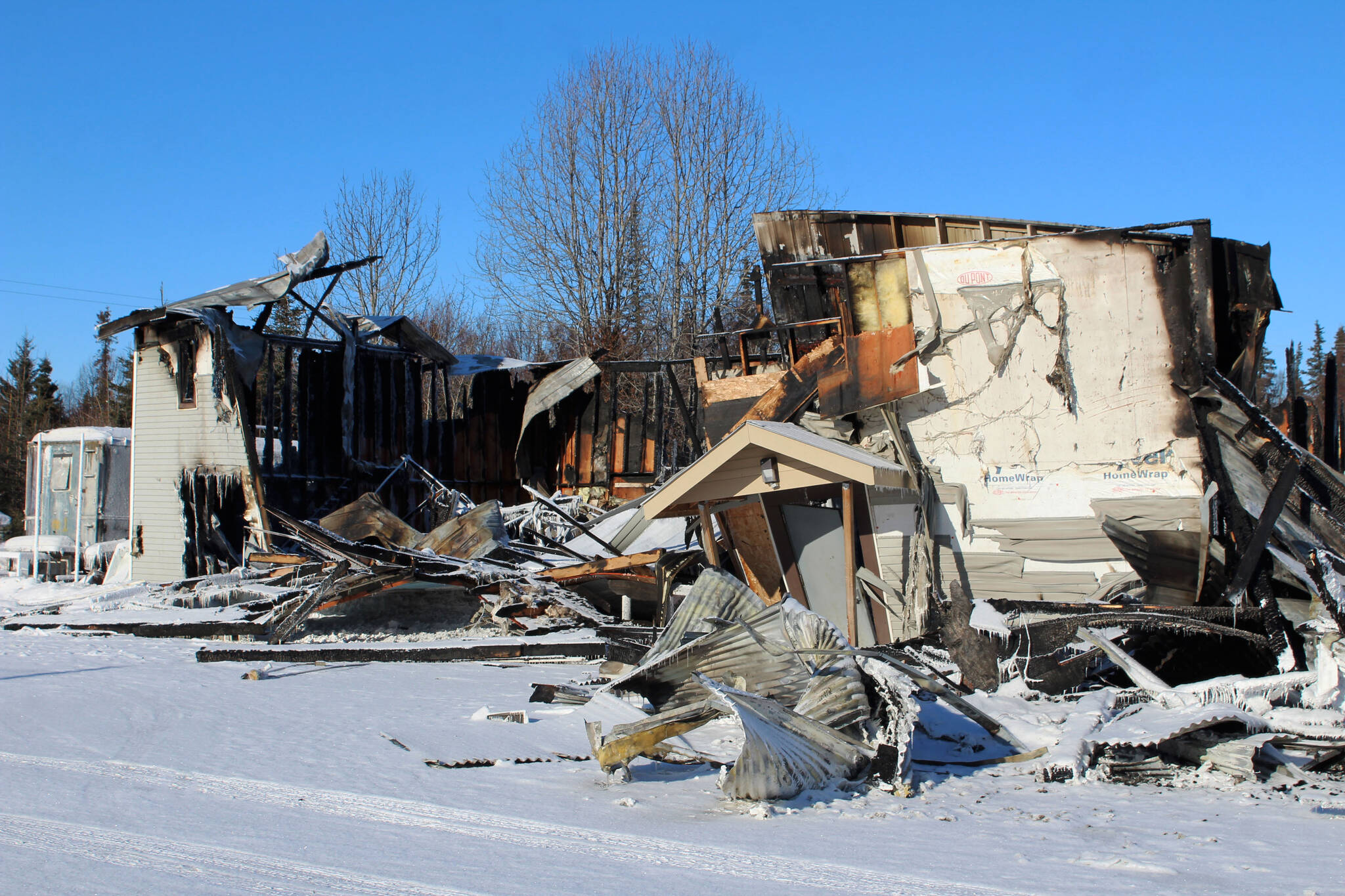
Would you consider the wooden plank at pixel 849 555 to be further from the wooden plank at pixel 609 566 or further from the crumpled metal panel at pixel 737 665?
the crumpled metal panel at pixel 737 665

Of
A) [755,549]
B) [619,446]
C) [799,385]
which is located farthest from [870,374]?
[619,446]

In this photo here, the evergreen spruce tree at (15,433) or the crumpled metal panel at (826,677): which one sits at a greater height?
the evergreen spruce tree at (15,433)

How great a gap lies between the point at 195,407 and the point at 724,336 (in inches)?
374

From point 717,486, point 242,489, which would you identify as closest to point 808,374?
point 717,486

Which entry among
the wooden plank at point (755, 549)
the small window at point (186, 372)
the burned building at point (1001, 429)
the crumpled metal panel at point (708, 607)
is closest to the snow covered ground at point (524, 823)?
the crumpled metal panel at point (708, 607)

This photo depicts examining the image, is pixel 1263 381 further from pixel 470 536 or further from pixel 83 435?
pixel 83 435

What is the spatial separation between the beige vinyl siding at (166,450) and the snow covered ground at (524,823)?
33.8 ft

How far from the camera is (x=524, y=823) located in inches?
183

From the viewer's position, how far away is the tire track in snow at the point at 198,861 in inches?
143

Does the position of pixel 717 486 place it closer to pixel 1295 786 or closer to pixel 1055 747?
pixel 1055 747

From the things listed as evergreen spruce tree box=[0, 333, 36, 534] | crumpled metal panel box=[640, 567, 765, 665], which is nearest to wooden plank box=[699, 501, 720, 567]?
crumpled metal panel box=[640, 567, 765, 665]

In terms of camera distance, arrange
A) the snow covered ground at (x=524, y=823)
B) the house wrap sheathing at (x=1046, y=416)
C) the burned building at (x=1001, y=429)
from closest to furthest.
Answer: the snow covered ground at (x=524, y=823) < the burned building at (x=1001, y=429) < the house wrap sheathing at (x=1046, y=416)

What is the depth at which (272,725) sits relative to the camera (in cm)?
686

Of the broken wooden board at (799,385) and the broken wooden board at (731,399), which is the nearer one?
the broken wooden board at (799,385)
